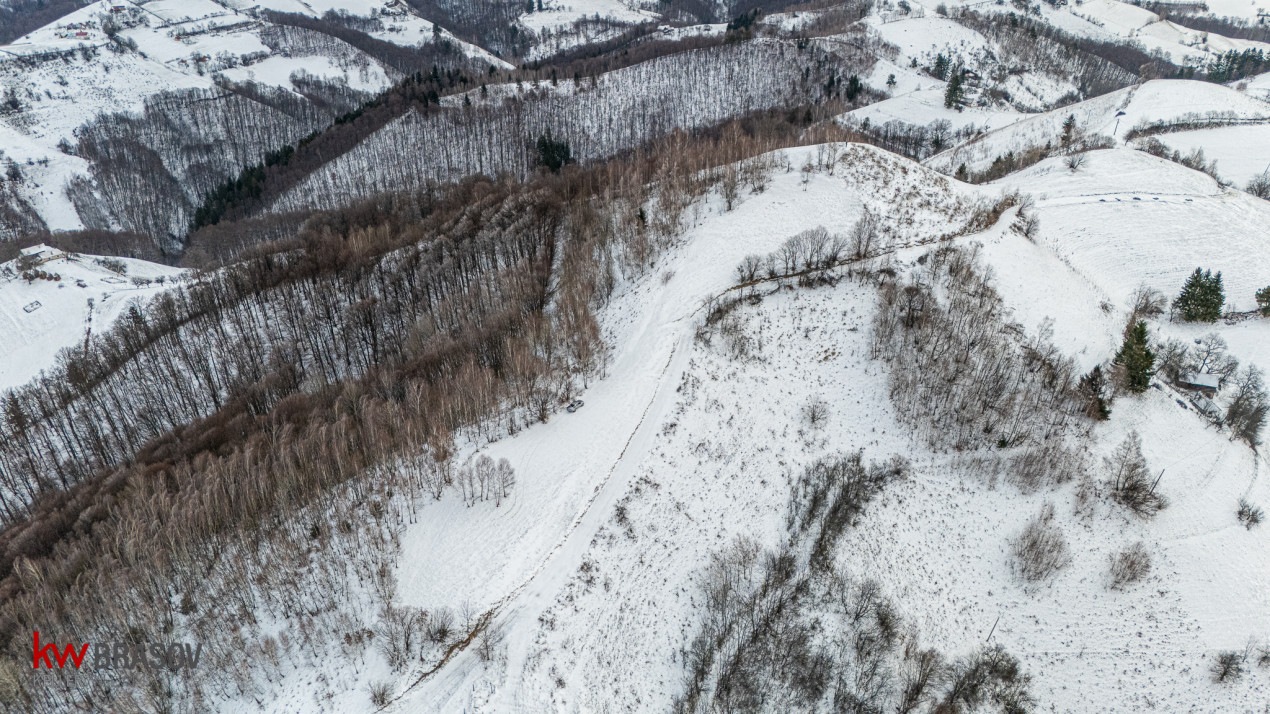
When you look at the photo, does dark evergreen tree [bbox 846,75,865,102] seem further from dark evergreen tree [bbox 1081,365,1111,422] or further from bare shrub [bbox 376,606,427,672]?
bare shrub [bbox 376,606,427,672]

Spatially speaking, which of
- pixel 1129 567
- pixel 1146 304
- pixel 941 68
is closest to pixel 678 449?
pixel 1129 567

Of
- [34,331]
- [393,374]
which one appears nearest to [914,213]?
[393,374]

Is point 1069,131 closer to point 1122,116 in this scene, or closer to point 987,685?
point 1122,116

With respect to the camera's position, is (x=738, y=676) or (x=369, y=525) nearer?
(x=738, y=676)

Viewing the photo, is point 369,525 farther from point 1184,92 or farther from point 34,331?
point 1184,92

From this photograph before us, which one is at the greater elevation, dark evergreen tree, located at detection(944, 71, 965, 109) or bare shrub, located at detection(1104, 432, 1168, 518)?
dark evergreen tree, located at detection(944, 71, 965, 109)

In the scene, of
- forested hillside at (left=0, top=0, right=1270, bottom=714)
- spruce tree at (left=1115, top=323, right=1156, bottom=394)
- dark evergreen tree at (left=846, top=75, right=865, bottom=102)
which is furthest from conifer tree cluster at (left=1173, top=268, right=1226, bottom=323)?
dark evergreen tree at (left=846, top=75, right=865, bottom=102)
